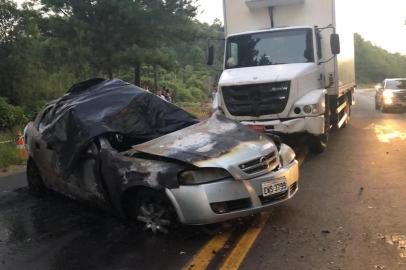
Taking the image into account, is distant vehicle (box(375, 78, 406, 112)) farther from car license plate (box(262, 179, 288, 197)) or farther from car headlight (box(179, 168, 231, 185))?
car headlight (box(179, 168, 231, 185))

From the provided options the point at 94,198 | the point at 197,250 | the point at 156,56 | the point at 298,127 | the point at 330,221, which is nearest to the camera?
the point at 197,250

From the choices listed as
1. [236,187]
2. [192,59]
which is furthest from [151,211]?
[192,59]

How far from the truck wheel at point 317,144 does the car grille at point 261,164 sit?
185 inches

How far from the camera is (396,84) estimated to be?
2339cm

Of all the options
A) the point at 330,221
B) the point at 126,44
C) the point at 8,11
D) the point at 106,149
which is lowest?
the point at 330,221

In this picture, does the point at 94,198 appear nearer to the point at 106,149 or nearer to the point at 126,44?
the point at 106,149

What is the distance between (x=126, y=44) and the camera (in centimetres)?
2494

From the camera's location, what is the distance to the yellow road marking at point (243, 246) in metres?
4.51

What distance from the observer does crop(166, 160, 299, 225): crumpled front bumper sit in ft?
16.8

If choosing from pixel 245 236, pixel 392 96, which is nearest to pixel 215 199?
pixel 245 236

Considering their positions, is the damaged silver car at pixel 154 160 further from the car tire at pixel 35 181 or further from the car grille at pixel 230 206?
the car tire at pixel 35 181

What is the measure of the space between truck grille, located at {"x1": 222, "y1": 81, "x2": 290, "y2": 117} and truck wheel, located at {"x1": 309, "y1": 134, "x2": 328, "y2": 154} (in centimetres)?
95

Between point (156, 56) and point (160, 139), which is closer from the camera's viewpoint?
point (160, 139)

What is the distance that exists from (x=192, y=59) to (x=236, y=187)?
5589cm
